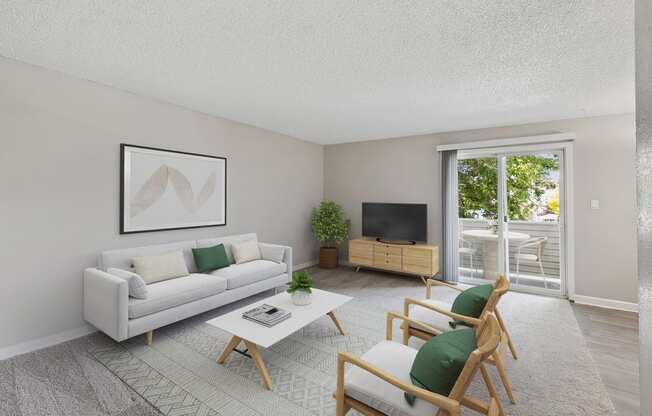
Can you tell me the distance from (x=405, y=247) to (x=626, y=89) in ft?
10.6

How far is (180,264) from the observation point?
11.4 ft

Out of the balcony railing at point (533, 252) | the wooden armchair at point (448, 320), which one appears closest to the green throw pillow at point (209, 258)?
the wooden armchair at point (448, 320)

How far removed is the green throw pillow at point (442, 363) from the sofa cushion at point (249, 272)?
8.58ft

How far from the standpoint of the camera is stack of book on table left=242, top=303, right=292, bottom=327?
248cm

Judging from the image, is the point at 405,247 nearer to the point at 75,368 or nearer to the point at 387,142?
the point at 387,142

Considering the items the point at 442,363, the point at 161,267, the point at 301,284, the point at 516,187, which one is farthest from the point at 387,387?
the point at 516,187

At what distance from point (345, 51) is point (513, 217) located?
3827 mm

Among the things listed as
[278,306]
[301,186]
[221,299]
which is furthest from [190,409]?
[301,186]

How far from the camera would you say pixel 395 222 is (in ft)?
17.7

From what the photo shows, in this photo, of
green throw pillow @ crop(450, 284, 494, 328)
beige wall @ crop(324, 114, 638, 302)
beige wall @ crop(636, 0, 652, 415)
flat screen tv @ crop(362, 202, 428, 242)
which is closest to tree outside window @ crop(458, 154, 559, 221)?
beige wall @ crop(324, 114, 638, 302)

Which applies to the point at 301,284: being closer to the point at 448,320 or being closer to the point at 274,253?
the point at 448,320

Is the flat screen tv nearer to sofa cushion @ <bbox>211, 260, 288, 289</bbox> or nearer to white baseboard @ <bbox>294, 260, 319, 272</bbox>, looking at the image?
white baseboard @ <bbox>294, 260, 319, 272</bbox>

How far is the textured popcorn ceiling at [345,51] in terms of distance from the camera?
192cm

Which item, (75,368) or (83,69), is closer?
(75,368)
